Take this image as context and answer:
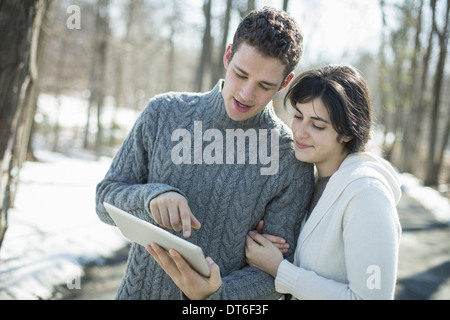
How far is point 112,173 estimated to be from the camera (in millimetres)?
2041

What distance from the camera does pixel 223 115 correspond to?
209 cm

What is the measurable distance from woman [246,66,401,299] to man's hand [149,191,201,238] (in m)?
0.44

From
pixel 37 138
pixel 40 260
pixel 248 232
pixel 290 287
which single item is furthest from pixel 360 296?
pixel 37 138

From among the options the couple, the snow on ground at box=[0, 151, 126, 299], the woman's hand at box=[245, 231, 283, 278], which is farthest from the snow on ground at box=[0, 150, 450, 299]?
the woman's hand at box=[245, 231, 283, 278]

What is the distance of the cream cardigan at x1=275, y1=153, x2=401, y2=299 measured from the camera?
159 cm

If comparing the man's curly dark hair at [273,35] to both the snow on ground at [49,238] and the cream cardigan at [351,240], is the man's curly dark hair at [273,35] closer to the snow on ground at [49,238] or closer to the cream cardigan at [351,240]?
the cream cardigan at [351,240]

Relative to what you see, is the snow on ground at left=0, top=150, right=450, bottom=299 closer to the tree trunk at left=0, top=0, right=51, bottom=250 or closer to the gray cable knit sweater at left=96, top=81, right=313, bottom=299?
the tree trunk at left=0, top=0, right=51, bottom=250

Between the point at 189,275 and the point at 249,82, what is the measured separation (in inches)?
35.9

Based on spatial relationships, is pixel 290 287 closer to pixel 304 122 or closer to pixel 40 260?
pixel 304 122

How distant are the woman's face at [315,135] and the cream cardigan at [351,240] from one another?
11 cm

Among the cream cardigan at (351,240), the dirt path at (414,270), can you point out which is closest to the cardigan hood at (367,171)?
the cream cardigan at (351,240)

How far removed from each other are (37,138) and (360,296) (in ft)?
65.8

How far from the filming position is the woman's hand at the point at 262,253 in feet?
6.33

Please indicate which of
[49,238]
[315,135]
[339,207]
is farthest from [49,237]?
[339,207]
